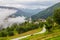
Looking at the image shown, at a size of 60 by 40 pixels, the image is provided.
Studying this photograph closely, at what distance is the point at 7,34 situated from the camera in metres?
144

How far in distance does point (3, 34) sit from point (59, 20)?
48742mm

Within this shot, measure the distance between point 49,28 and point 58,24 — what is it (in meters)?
21.7

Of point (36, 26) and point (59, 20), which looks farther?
point (36, 26)

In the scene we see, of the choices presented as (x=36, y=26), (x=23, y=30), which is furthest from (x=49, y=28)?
(x=36, y=26)

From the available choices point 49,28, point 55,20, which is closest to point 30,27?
point 55,20

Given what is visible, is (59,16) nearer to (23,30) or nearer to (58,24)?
(58,24)

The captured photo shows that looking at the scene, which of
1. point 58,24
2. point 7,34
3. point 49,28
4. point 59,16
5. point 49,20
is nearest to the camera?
point 49,28

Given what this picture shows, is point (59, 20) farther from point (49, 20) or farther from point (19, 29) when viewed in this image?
point (19, 29)

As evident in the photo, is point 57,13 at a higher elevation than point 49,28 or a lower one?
higher

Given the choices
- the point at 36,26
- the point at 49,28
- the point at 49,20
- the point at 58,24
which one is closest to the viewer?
the point at 49,28

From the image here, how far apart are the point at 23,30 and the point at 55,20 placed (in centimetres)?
5100

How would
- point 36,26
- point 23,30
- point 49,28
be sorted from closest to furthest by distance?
point 49,28 → point 23,30 → point 36,26

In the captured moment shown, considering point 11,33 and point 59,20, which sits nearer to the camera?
A: point 59,20

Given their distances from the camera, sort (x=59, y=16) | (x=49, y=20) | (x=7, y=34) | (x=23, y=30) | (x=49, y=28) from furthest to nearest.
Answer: (x=23, y=30), (x=7, y=34), (x=49, y=20), (x=59, y=16), (x=49, y=28)
